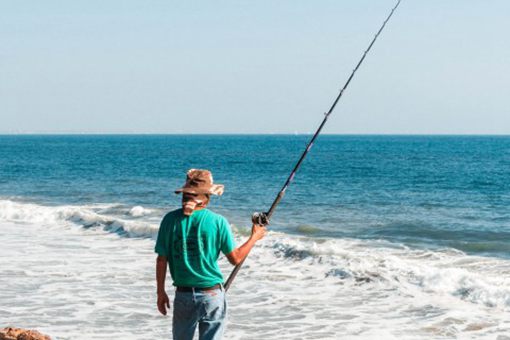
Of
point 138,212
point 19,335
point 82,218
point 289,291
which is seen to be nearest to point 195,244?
point 19,335

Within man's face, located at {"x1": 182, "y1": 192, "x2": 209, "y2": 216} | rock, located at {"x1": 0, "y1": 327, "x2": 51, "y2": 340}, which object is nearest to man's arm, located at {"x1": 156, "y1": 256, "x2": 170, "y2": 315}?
man's face, located at {"x1": 182, "y1": 192, "x2": 209, "y2": 216}

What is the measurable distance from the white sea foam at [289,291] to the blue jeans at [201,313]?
3.83 meters

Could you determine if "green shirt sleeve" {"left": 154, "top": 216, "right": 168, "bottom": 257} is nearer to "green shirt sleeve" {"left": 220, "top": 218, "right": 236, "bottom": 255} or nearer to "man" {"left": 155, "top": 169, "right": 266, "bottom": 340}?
"man" {"left": 155, "top": 169, "right": 266, "bottom": 340}

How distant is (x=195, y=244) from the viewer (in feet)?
13.6

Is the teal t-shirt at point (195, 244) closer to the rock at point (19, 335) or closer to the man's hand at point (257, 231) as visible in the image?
the man's hand at point (257, 231)

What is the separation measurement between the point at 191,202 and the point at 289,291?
21.9 ft

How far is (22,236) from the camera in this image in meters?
16.3

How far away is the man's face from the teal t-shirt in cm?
4

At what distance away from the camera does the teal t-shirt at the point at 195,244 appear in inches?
162

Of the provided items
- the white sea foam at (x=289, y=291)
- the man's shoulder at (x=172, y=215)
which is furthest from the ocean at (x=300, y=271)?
the man's shoulder at (x=172, y=215)

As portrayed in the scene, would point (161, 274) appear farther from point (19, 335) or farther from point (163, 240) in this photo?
point (19, 335)

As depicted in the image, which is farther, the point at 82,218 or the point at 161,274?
the point at 82,218

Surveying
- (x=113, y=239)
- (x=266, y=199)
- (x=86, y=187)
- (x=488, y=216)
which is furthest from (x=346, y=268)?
(x=86, y=187)

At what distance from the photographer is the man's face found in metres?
4.09
